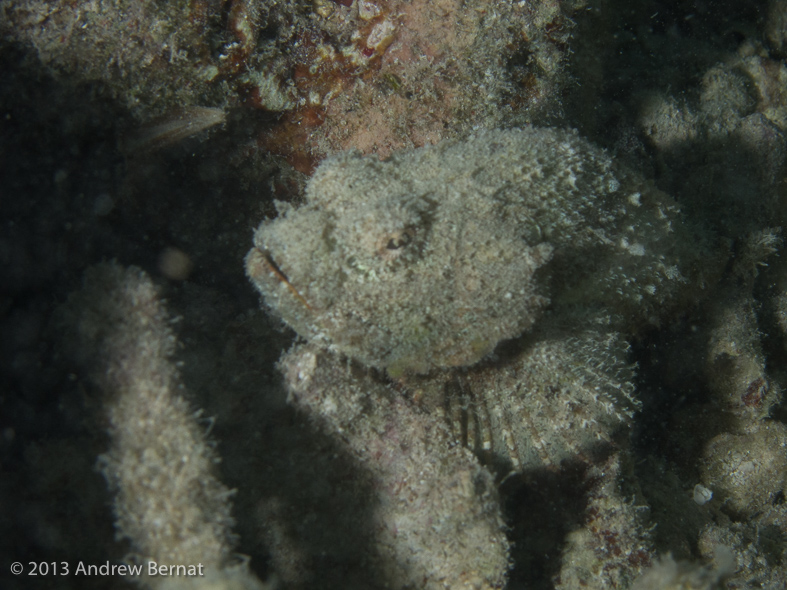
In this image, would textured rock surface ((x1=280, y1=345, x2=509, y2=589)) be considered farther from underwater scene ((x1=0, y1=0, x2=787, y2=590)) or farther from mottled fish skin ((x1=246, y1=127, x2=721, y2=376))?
mottled fish skin ((x1=246, y1=127, x2=721, y2=376))

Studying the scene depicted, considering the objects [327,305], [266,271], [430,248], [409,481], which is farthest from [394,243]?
[409,481]

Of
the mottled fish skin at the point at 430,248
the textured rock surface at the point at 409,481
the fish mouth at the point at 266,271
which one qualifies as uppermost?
the mottled fish skin at the point at 430,248

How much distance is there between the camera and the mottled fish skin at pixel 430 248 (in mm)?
2781

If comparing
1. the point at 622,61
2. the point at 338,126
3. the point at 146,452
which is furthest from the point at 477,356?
the point at 622,61

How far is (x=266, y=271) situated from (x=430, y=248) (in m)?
0.97

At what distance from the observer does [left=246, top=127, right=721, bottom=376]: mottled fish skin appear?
278cm

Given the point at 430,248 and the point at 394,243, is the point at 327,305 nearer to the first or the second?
the point at 394,243

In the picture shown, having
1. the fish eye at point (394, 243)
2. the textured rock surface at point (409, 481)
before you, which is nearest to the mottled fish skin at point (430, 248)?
the fish eye at point (394, 243)

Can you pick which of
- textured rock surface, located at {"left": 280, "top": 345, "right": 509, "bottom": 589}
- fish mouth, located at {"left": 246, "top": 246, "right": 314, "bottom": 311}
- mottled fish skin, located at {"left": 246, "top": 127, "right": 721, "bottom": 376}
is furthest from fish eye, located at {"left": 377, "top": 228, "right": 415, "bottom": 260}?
textured rock surface, located at {"left": 280, "top": 345, "right": 509, "bottom": 589}

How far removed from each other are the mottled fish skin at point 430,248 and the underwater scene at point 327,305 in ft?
0.05

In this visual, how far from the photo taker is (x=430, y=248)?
280 centimetres

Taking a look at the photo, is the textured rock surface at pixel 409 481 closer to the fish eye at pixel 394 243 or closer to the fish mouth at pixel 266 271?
the fish mouth at pixel 266 271

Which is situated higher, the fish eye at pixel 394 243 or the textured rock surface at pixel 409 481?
the fish eye at pixel 394 243

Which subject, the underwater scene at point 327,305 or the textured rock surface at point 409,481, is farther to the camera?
the textured rock surface at point 409,481
